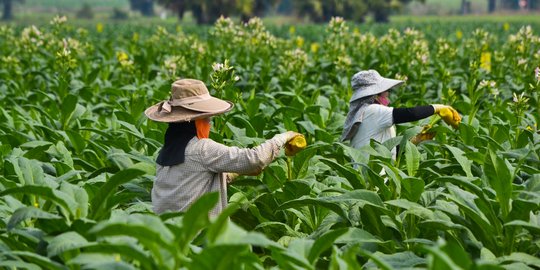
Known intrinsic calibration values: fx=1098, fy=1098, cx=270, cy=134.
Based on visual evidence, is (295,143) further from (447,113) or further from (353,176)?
(447,113)

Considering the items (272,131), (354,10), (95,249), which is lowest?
(354,10)

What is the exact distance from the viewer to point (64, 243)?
3.97m

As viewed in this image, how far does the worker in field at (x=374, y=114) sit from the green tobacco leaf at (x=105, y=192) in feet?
8.57

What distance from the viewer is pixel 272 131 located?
7.45 meters

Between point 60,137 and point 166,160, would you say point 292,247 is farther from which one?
point 60,137

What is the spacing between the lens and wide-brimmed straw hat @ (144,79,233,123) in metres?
5.10

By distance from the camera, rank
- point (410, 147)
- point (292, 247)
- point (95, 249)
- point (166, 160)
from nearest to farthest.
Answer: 1. point (95, 249)
2. point (292, 247)
3. point (166, 160)
4. point (410, 147)

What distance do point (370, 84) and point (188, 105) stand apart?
6.77 ft

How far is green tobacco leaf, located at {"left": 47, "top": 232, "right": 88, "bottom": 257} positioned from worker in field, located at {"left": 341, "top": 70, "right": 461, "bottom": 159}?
9.95ft

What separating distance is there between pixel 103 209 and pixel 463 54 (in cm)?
1178

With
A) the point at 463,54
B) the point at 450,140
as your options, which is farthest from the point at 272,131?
the point at 463,54

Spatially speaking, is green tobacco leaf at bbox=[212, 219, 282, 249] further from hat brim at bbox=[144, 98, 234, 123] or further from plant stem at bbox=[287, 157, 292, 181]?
plant stem at bbox=[287, 157, 292, 181]

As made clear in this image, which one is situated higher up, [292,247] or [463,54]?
[292,247]

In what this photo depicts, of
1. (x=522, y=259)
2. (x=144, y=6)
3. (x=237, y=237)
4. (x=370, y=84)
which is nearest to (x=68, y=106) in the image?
(x=370, y=84)
